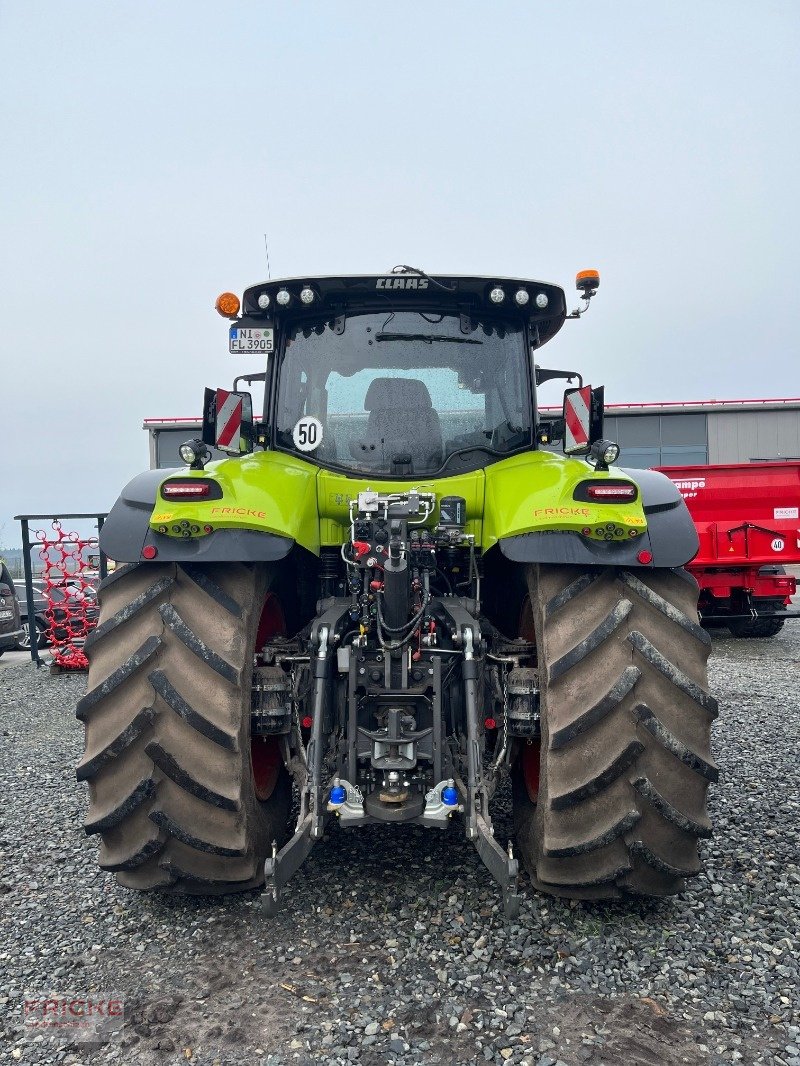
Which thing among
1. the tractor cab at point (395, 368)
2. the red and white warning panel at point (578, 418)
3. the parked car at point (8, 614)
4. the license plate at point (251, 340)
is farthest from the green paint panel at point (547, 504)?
the parked car at point (8, 614)

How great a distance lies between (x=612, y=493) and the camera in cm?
263

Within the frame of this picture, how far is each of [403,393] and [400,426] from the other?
15 centimetres

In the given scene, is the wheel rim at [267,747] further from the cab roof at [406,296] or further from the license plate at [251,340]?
the cab roof at [406,296]

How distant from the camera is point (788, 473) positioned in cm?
969

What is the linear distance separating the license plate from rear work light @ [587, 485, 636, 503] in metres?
1.67

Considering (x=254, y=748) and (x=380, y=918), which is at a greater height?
(x=254, y=748)

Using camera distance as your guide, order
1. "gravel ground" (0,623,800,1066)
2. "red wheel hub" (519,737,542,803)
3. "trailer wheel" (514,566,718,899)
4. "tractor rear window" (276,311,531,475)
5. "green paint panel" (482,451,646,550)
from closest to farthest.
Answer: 1. "gravel ground" (0,623,800,1066)
2. "trailer wheel" (514,566,718,899)
3. "green paint panel" (482,451,646,550)
4. "red wheel hub" (519,737,542,803)
5. "tractor rear window" (276,311,531,475)

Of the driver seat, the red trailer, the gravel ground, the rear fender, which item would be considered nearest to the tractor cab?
the driver seat

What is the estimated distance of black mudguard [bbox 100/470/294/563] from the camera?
2654 millimetres

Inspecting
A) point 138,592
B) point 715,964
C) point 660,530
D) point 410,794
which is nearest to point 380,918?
point 410,794

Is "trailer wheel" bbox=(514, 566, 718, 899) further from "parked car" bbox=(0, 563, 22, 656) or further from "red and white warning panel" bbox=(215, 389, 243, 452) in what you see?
"parked car" bbox=(0, 563, 22, 656)

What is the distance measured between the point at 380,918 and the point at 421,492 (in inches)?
61.9

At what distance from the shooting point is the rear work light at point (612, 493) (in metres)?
2.63

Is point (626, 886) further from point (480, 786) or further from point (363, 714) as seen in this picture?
point (363, 714)
